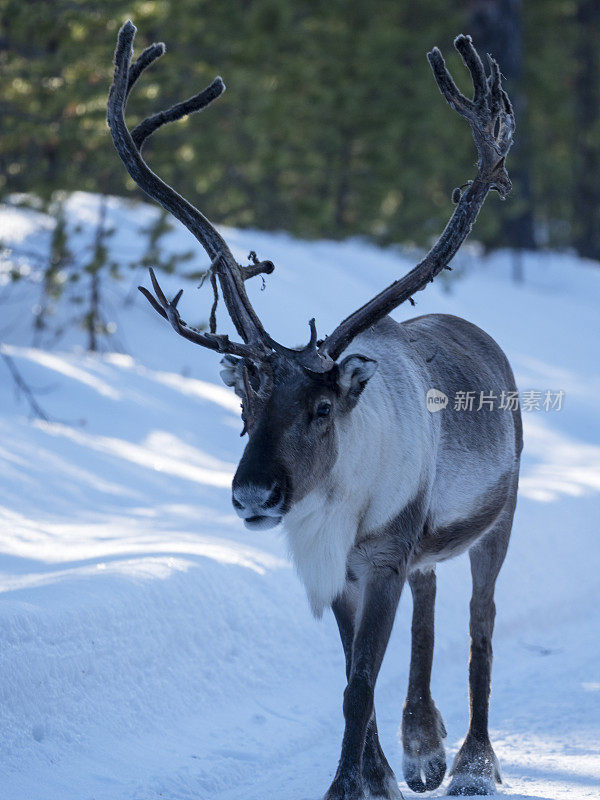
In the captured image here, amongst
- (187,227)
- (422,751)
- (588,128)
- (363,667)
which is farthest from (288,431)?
(588,128)

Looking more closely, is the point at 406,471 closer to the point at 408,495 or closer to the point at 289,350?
the point at 408,495

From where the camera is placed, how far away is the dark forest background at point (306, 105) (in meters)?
9.75

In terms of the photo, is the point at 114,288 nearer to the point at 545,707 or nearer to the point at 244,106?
the point at 244,106

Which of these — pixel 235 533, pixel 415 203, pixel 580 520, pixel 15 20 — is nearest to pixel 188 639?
pixel 235 533

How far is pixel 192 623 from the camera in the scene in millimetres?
4754

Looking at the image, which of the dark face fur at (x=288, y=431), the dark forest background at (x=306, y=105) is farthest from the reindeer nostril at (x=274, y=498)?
the dark forest background at (x=306, y=105)

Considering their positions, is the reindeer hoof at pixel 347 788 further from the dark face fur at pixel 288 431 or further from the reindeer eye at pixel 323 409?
the reindeer eye at pixel 323 409

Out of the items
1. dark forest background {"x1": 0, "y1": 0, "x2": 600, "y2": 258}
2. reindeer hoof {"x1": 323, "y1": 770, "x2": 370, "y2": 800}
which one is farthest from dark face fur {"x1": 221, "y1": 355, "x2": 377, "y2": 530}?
dark forest background {"x1": 0, "y1": 0, "x2": 600, "y2": 258}

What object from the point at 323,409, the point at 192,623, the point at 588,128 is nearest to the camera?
the point at 323,409

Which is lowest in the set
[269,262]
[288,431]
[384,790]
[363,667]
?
[384,790]

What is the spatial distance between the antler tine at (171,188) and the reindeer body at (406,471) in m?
0.50

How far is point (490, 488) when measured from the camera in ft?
14.5

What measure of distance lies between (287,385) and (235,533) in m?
2.58

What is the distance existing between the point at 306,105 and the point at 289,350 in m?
14.3
